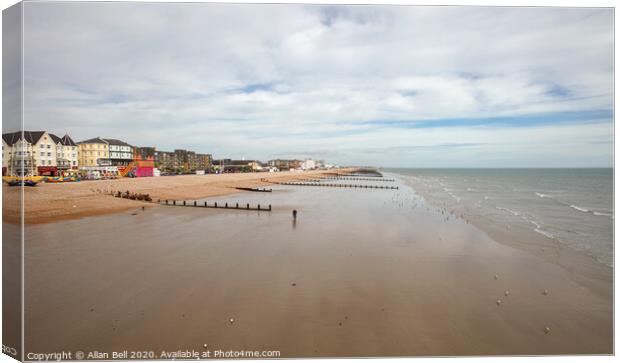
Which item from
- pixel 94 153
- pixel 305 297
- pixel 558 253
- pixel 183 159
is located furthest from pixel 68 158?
pixel 183 159

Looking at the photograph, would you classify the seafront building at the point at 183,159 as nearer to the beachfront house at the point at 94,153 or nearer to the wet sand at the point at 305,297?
the beachfront house at the point at 94,153

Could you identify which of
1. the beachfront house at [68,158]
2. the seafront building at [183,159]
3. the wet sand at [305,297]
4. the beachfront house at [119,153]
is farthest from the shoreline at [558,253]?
the seafront building at [183,159]

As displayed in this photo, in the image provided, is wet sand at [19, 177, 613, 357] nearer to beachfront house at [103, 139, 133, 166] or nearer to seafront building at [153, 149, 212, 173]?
beachfront house at [103, 139, 133, 166]

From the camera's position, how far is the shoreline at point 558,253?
33.9 ft

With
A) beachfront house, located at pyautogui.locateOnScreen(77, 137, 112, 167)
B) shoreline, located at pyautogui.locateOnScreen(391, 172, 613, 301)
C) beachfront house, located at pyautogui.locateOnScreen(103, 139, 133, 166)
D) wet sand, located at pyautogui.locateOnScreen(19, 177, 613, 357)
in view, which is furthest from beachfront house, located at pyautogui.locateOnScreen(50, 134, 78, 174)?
shoreline, located at pyautogui.locateOnScreen(391, 172, 613, 301)

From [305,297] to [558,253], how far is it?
499 inches

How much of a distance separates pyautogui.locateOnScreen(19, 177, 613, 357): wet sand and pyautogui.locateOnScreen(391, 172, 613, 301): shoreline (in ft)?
1.32

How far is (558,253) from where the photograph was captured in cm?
1366

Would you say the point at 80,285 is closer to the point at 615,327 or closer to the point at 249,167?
the point at 615,327

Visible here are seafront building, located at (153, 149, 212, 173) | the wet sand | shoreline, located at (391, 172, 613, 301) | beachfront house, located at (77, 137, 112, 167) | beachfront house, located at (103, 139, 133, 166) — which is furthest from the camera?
seafront building, located at (153, 149, 212, 173)

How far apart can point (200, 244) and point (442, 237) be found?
12143 mm

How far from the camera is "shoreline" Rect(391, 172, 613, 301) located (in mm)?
10344

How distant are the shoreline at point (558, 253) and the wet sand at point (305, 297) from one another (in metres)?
0.40

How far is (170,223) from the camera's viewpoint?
738 inches
